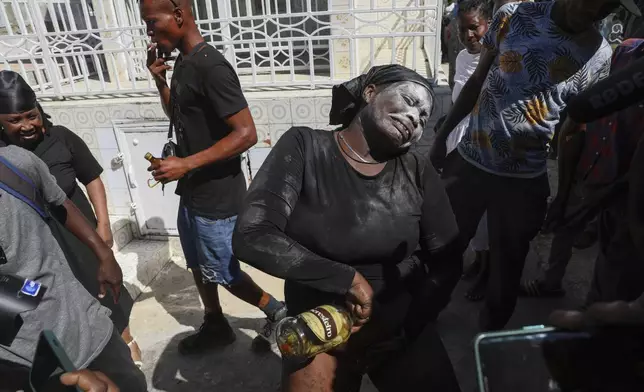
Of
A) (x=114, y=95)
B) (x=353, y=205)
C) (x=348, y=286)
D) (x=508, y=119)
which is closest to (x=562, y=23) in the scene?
(x=508, y=119)

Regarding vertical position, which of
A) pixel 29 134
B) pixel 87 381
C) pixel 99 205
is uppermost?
pixel 29 134

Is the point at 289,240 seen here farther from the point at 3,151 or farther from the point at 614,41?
the point at 614,41

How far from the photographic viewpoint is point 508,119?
7.97 ft

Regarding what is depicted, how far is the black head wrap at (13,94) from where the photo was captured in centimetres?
231

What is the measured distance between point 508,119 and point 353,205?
1.32m

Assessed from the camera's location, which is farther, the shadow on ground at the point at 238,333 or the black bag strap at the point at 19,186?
the shadow on ground at the point at 238,333

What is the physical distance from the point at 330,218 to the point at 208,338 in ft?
6.61

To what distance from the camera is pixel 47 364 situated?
146cm

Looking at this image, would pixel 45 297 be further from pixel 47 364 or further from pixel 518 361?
pixel 518 361

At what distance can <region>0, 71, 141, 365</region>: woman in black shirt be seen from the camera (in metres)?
2.37

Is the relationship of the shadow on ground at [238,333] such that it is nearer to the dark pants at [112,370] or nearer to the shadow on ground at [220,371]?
the shadow on ground at [220,371]

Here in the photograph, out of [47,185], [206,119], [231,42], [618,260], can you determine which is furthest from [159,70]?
[618,260]

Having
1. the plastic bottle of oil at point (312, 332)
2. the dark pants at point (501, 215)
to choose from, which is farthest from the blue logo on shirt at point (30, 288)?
the dark pants at point (501, 215)

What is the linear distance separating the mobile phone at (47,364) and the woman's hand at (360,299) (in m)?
1.01
